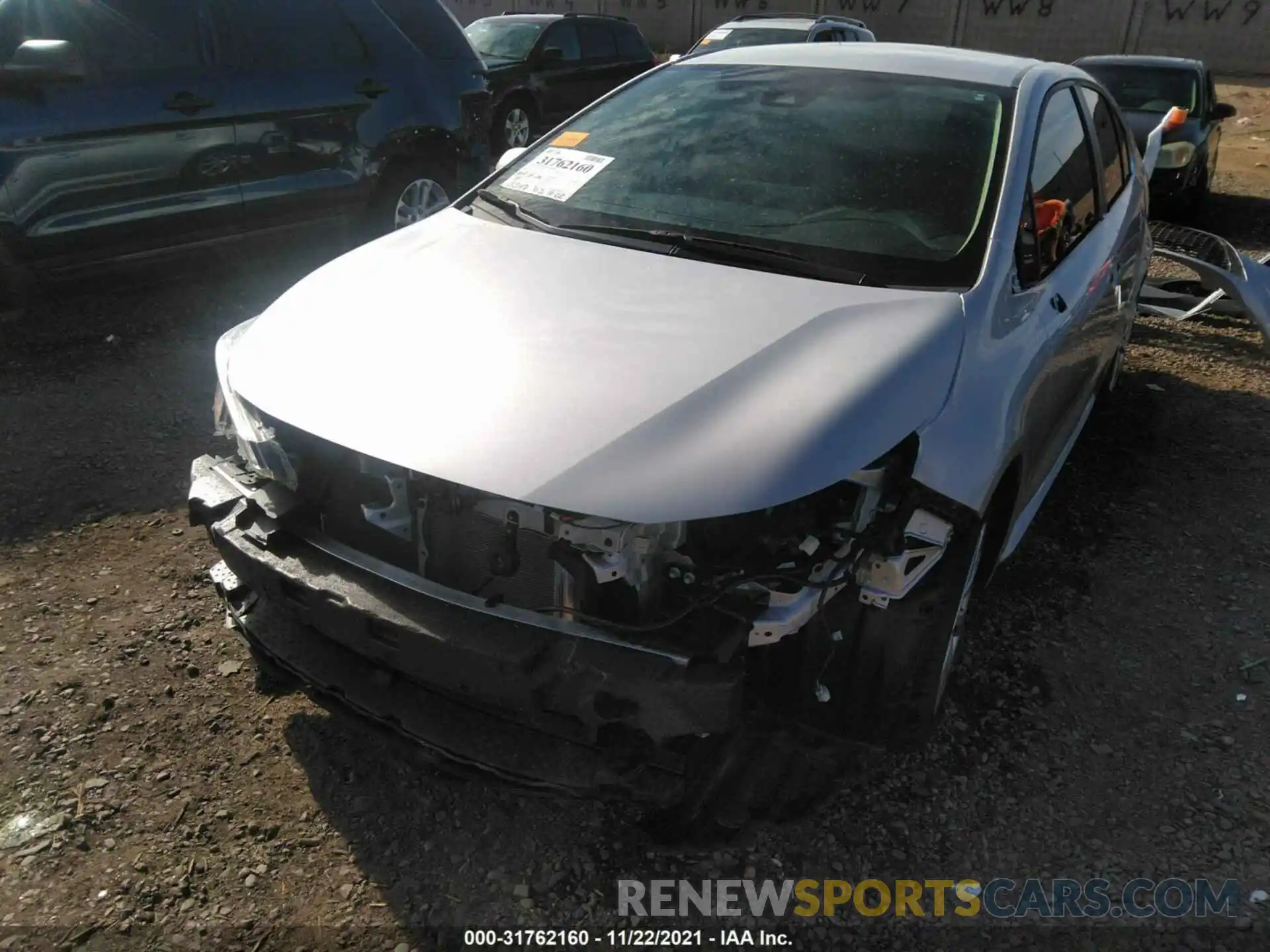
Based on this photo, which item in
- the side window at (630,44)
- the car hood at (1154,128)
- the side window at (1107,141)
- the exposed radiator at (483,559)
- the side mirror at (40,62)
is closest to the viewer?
the exposed radiator at (483,559)

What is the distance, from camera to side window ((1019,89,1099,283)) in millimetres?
2811

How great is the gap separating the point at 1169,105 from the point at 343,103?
25.9ft

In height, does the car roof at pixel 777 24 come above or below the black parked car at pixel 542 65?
above

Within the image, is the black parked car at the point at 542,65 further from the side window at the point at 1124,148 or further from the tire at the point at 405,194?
the side window at the point at 1124,148

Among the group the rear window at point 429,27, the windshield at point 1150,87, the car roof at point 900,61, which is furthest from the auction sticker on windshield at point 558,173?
the windshield at point 1150,87

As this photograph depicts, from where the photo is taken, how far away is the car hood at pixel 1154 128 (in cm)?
888

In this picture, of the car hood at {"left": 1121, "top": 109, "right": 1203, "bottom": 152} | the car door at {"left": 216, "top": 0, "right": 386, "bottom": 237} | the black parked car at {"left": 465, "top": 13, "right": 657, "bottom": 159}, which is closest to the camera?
the car door at {"left": 216, "top": 0, "right": 386, "bottom": 237}

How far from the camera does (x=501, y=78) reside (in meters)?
10.7

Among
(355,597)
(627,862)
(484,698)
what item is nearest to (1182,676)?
(627,862)

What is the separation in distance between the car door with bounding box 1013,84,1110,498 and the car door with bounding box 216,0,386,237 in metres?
4.07

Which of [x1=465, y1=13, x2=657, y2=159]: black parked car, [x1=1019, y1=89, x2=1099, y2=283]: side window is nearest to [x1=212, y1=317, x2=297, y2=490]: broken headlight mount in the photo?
[x1=1019, y1=89, x2=1099, y2=283]: side window

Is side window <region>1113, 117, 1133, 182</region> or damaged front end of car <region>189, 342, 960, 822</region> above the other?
side window <region>1113, 117, 1133, 182</region>

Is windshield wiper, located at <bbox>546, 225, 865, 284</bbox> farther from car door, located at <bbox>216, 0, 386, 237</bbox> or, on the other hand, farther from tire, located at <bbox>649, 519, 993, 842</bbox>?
car door, located at <bbox>216, 0, 386, 237</bbox>

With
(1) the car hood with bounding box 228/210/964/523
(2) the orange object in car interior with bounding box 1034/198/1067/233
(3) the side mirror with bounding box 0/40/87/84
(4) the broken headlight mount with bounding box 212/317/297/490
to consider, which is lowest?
(4) the broken headlight mount with bounding box 212/317/297/490
